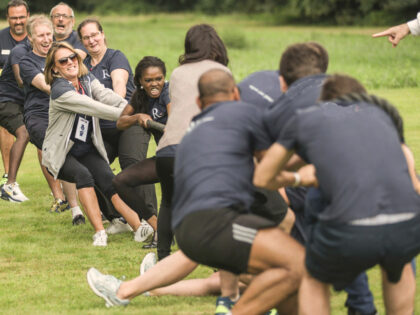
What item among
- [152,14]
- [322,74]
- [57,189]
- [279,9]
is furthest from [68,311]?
[152,14]

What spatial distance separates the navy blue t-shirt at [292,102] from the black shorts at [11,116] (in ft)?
21.2

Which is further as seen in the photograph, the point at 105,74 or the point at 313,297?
the point at 105,74

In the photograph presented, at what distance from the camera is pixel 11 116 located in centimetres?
1070

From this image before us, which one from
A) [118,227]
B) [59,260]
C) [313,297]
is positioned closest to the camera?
[313,297]

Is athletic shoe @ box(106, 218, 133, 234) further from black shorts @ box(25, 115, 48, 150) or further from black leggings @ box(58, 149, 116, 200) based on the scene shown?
black shorts @ box(25, 115, 48, 150)

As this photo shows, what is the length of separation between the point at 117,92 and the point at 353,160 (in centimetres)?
469

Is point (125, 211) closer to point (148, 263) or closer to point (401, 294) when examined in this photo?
point (148, 263)

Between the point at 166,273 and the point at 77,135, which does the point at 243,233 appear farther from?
the point at 77,135

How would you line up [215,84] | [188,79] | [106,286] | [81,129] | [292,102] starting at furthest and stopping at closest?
[81,129]
[188,79]
[106,286]
[215,84]
[292,102]

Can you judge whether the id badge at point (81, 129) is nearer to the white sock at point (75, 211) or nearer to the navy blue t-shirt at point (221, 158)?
the white sock at point (75, 211)

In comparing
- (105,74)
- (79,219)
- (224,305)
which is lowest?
(79,219)

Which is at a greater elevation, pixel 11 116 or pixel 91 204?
pixel 11 116

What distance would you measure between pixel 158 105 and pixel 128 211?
54.0 inches

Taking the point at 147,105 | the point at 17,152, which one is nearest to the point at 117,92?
the point at 147,105
